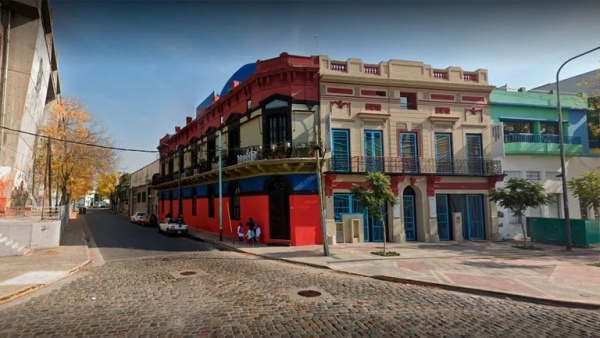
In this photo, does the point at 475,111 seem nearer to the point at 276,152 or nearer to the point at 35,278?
the point at 276,152

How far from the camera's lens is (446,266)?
12414 millimetres

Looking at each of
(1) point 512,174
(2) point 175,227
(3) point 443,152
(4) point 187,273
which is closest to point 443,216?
(3) point 443,152

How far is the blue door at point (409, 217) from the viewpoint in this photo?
20.1 m

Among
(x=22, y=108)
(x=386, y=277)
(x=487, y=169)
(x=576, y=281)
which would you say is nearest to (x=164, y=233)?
(x=22, y=108)

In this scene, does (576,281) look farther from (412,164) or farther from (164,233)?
(164,233)

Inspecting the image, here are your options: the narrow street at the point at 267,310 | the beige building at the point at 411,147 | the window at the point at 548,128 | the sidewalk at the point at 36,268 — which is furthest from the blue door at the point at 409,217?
the sidewalk at the point at 36,268

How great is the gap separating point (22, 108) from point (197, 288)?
24432 millimetres

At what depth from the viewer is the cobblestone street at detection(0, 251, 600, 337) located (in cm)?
609

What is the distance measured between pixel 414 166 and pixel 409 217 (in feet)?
10.1

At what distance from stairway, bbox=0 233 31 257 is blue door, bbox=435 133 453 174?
21.9 m

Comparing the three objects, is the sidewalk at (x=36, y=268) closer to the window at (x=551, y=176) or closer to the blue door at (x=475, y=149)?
the blue door at (x=475, y=149)

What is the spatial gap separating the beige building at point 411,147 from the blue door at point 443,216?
0.20 ft

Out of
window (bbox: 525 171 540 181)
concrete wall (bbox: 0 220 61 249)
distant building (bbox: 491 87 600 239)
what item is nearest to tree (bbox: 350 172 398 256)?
distant building (bbox: 491 87 600 239)

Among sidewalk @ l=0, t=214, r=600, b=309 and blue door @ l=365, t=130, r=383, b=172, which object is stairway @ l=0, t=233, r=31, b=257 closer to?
sidewalk @ l=0, t=214, r=600, b=309
